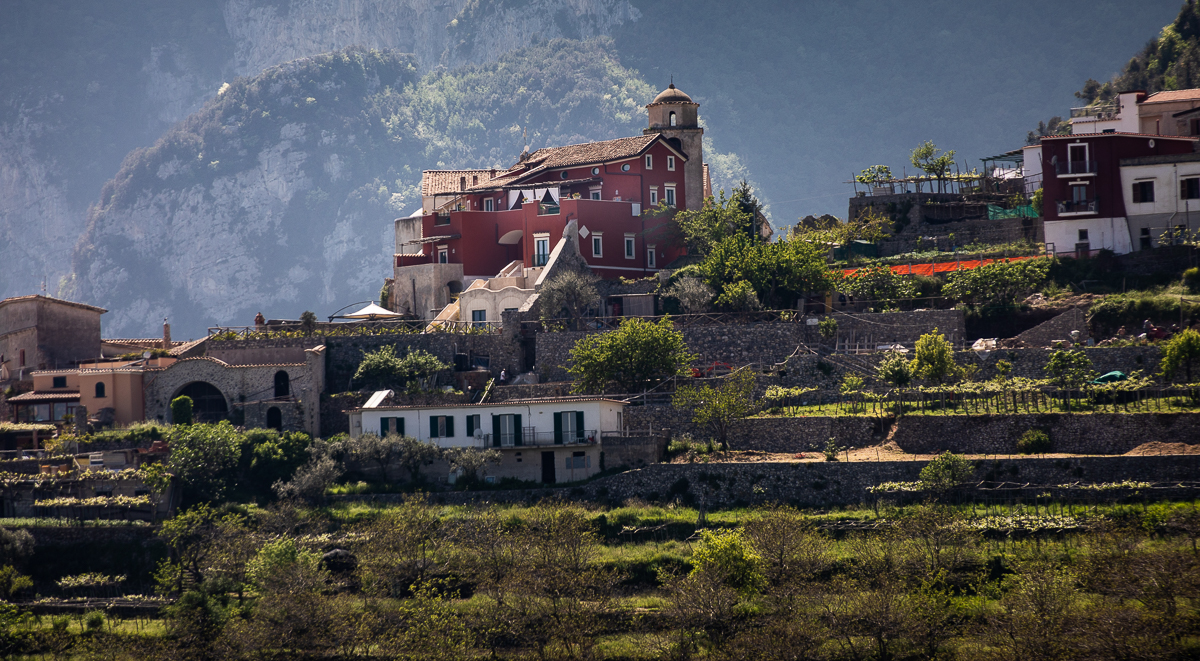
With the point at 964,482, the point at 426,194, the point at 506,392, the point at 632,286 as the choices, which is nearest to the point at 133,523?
the point at 506,392

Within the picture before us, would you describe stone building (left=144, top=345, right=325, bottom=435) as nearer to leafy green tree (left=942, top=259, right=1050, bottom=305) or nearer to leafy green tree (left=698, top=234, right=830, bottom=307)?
leafy green tree (left=698, top=234, right=830, bottom=307)

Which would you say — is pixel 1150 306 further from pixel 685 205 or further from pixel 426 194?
pixel 426 194

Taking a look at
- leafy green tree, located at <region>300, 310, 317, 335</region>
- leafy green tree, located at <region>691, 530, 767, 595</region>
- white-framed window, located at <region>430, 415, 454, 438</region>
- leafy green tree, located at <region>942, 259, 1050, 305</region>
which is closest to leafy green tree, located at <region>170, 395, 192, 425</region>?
leafy green tree, located at <region>300, 310, 317, 335</region>

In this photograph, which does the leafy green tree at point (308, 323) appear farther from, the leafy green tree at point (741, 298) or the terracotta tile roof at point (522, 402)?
the leafy green tree at point (741, 298)

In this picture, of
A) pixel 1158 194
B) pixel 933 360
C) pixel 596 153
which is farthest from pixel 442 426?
pixel 1158 194

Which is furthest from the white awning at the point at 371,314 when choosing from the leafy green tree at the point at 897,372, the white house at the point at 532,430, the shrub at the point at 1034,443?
the shrub at the point at 1034,443

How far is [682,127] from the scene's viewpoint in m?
82.8

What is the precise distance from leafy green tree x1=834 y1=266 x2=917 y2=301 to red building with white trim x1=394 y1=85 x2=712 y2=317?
14.7m

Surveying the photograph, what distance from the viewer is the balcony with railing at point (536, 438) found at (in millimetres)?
54625

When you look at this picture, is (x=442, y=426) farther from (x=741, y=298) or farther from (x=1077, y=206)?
(x=1077, y=206)

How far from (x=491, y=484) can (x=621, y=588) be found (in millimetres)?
9750

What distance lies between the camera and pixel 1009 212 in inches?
2987

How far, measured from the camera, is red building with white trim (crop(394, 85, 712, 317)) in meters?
73.6

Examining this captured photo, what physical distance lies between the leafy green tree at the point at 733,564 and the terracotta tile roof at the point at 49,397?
3478 centimetres
